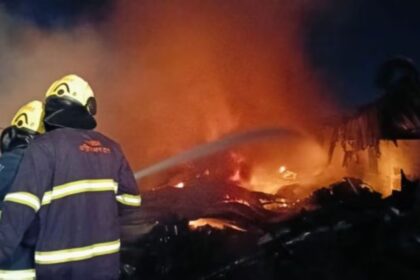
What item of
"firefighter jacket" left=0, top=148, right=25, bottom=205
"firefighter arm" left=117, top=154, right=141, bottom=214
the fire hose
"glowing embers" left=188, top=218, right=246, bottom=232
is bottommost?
"glowing embers" left=188, top=218, right=246, bottom=232

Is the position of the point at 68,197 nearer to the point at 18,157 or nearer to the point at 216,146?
the point at 18,157

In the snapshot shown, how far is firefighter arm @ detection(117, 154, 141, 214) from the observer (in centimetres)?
241

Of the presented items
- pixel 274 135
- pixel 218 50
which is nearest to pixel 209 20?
pixel 218 50

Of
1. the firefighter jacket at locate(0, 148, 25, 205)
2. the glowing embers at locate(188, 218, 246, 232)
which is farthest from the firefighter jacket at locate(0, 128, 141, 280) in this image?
the glowing embers at locate(188, 218, 246, 232)

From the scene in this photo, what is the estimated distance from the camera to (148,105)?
9688mm

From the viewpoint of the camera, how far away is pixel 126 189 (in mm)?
2430

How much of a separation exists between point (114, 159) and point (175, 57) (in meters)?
7.83

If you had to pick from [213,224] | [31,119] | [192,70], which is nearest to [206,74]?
[192,70]

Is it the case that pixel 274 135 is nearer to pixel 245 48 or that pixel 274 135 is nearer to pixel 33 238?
pixel 245 48

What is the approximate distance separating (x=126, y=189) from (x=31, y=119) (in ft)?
2.50

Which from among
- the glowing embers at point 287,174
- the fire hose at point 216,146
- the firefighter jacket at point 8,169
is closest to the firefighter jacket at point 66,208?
the firefighter jacket at point 8,169

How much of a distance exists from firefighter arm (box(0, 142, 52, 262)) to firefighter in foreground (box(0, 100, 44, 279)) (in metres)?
0.19

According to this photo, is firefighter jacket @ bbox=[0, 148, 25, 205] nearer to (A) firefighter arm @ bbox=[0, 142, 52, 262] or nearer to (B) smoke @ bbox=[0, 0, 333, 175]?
(A) firefighter arm @ bbox=[0, 142, 52, 262]

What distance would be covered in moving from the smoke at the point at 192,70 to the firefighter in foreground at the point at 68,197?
265 inches
